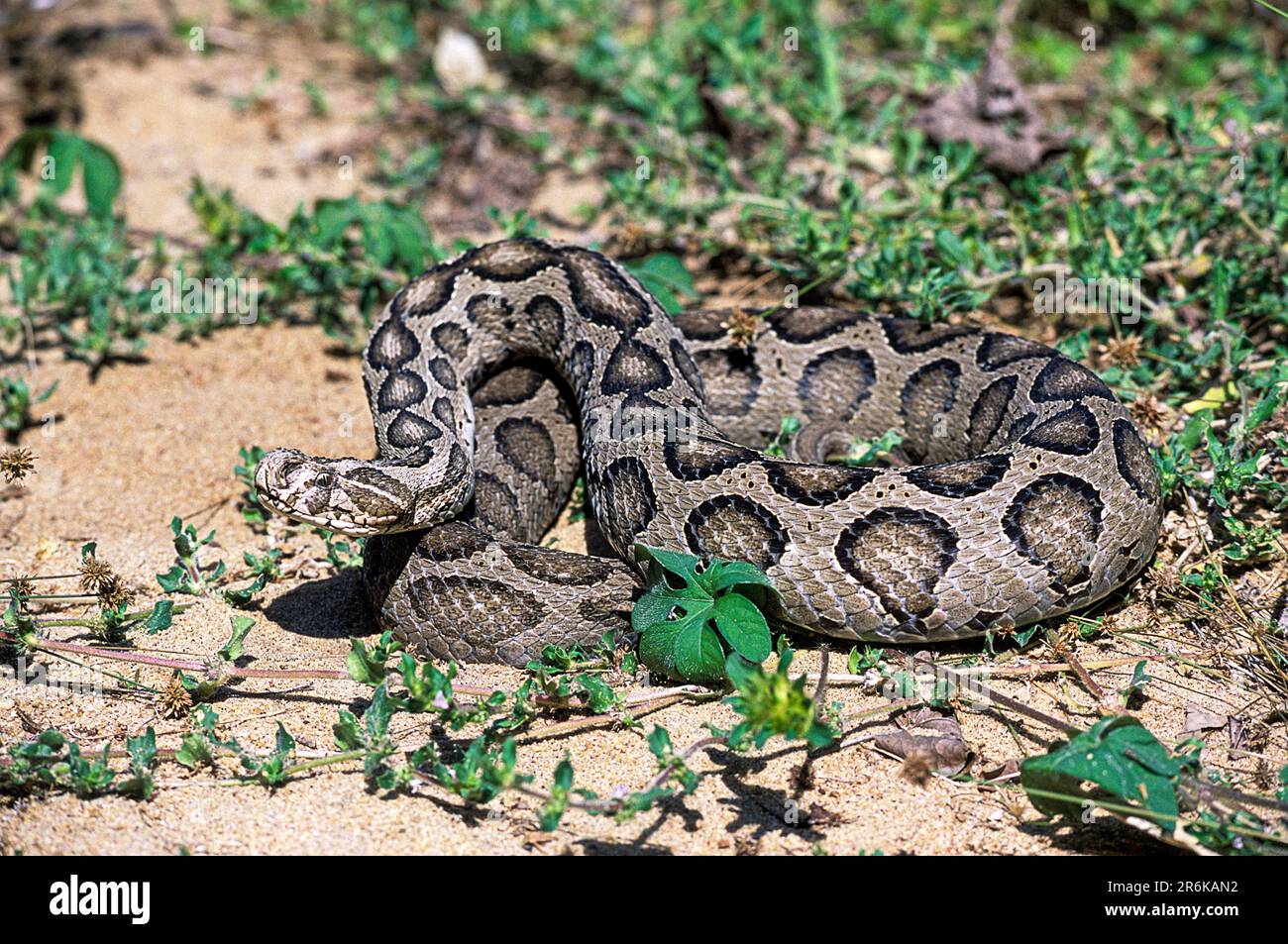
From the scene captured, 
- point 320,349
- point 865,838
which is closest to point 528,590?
point 865,838

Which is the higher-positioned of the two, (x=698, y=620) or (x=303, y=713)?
(x=698, y=620)

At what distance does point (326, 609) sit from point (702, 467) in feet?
7.61

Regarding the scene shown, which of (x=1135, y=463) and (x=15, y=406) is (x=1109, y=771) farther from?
(x=15, y=406)

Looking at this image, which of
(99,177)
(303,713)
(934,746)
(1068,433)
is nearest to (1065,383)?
(1068,433)

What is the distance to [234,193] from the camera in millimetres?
10609

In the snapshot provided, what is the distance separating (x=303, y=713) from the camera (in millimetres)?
5941

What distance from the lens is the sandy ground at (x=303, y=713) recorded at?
203 inches

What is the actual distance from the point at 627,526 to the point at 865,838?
2.29 metres

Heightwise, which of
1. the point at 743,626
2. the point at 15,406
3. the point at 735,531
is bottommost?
the point at 743,626

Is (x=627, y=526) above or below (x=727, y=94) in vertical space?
below

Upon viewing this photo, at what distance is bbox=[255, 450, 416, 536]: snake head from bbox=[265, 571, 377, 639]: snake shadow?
712 mm

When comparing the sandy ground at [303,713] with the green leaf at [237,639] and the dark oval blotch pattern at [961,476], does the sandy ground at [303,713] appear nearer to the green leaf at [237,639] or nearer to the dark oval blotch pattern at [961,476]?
the green leaf at [237,639]

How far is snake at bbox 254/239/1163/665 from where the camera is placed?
20.4ft

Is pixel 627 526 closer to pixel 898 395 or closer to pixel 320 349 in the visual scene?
pixel 898 395
